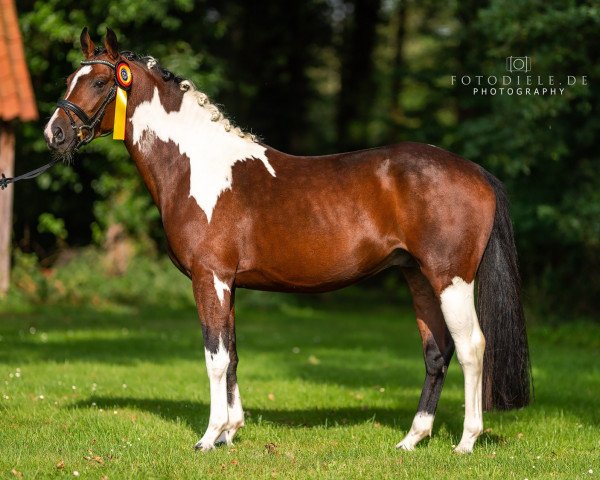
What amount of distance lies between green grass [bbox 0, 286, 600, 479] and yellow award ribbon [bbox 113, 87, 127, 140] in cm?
234

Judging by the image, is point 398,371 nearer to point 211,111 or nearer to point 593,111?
point 211,111

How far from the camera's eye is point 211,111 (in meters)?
6.77

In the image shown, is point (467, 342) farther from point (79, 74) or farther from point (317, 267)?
point (79, 74)

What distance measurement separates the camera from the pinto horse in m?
6.32

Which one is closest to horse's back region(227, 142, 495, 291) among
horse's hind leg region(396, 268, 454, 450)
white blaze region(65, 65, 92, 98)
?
horse's hind leg region(396, 268, 454, 450)

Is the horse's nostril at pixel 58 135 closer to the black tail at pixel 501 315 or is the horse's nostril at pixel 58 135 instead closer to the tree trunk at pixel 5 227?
the black tail at pixel 501 315

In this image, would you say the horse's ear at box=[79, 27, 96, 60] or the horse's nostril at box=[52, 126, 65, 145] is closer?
the horse's nostril at box=[52, 126, 65, 145]

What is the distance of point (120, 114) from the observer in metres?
6.71

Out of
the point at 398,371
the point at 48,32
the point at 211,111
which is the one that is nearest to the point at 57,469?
the point at 211,111

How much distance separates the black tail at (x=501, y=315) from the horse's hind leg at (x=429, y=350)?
1.18 feet

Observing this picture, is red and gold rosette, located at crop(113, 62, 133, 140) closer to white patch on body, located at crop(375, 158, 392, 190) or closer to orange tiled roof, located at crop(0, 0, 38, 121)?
orange tiled roof, located at crop(0, 0, 38, 121)

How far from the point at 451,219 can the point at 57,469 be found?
3.18 m

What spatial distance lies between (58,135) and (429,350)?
3289mm

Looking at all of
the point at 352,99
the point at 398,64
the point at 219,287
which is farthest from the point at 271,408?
the point at 352,99
